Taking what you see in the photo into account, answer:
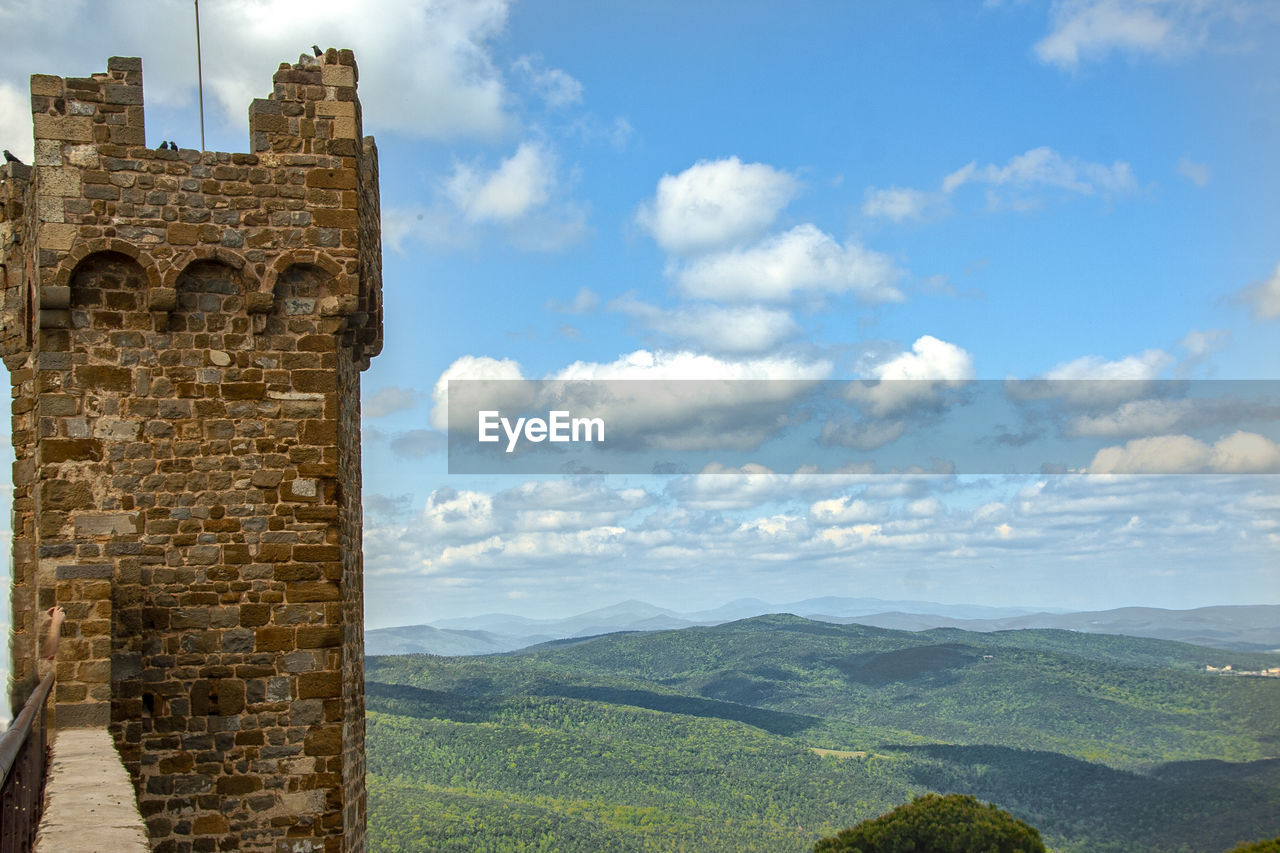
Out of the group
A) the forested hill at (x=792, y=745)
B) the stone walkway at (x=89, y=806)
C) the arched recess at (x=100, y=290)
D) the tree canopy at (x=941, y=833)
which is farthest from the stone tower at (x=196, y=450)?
the forested hill at (x=792, y=745)

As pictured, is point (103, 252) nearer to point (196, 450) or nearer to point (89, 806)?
point (196, 450)

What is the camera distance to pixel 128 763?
8.41 m

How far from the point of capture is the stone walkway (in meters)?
4.97

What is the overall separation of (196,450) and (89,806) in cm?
360

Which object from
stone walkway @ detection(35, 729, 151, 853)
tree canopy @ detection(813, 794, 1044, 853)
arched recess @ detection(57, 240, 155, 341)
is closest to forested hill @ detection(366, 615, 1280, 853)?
tree canopy @ detection(813, 794, 1044, 853)

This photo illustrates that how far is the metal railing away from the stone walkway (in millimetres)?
109

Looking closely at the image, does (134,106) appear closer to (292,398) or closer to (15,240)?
(15,240)

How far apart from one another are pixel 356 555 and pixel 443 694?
89.0 m

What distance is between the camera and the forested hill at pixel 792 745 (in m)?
72.3

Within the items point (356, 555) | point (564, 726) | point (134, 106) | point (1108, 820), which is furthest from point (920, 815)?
point (564, 726)

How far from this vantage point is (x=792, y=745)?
326 ft

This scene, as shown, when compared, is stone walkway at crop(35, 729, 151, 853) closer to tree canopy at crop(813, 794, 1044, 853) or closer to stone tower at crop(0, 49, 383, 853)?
stone tower at crop(0, 49, 383, 853)

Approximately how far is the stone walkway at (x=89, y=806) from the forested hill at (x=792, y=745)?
53840 millimetres

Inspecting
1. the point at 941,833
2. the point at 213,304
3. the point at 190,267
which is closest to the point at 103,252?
the point at 190,267
